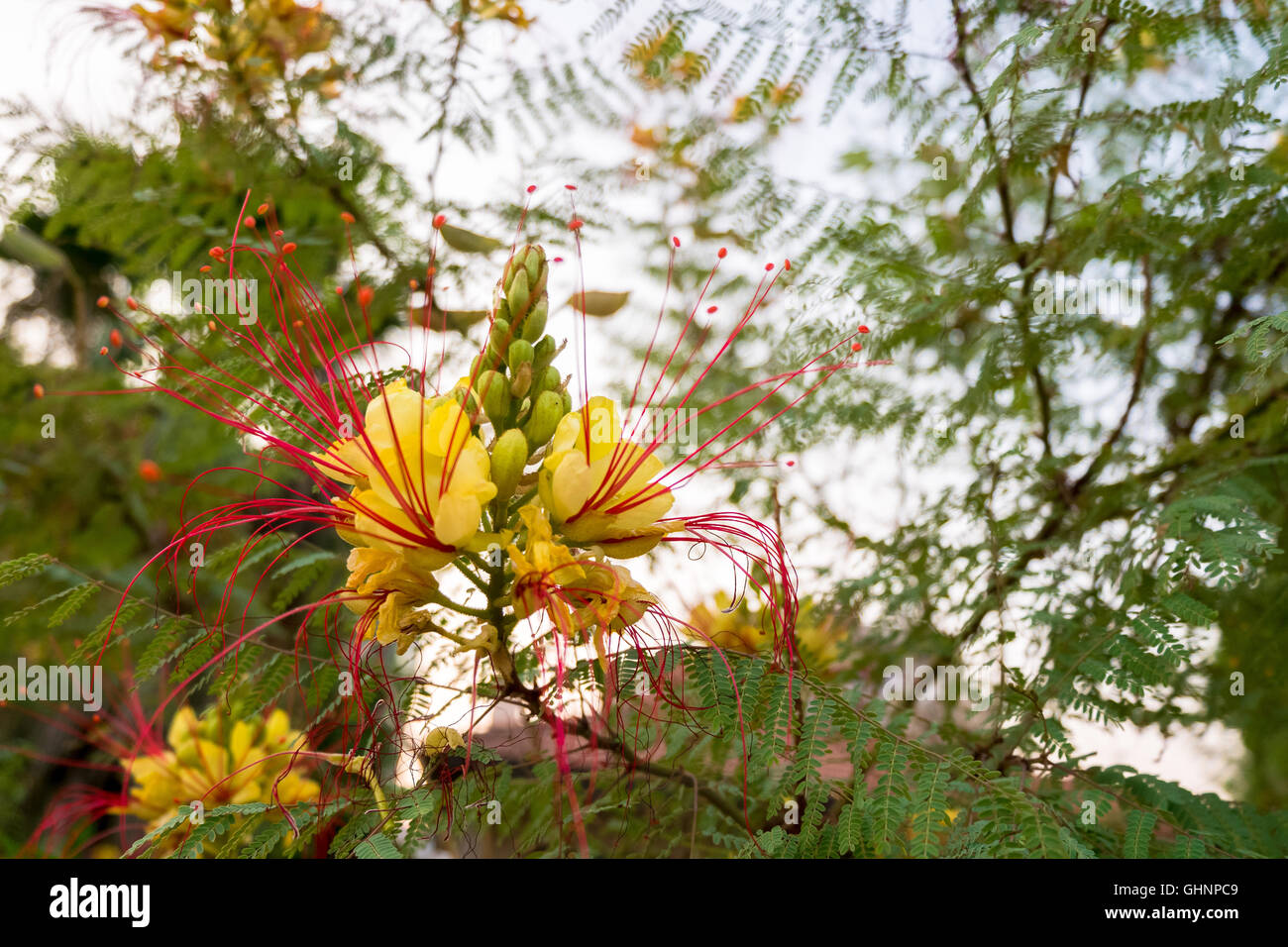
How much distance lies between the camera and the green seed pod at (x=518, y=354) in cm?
A: 139

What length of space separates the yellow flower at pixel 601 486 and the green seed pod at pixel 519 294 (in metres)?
0.19

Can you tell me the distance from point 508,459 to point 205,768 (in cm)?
183

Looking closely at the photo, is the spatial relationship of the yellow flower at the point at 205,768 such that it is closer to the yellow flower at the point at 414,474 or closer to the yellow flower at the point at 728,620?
the yellow flower at the point at 728,620

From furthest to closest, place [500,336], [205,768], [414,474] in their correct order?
Answer: 1. [205,768]
2. [500,336]
3. [414,474]

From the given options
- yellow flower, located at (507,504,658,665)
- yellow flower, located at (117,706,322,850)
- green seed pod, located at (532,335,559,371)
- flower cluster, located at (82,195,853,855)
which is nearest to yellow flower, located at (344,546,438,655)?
flower cluster, located at (82,195,853,855)

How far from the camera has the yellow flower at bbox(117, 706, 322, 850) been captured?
2.45 metres

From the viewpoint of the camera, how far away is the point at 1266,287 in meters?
2.49

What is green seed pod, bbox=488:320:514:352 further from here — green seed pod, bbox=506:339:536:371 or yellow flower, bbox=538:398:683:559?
yellow flower, bbox=538:398:683:559

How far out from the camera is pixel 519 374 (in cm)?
139

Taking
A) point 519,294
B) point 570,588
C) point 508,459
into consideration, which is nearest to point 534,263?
point 519,294

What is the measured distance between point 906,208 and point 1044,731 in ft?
6.27

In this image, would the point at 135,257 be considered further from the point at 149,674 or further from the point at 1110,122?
the point at 1110,122

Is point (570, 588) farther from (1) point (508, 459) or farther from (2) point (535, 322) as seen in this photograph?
(2) point (535, 322)
